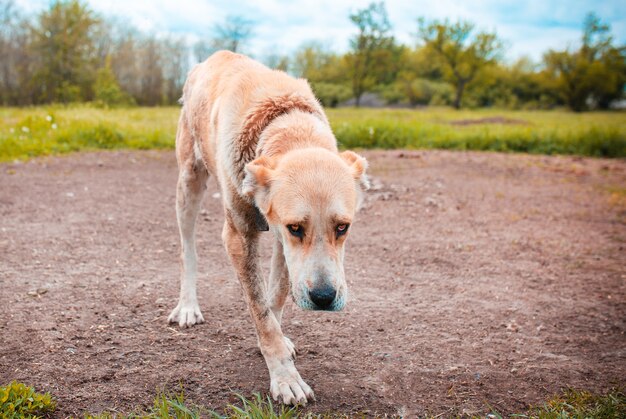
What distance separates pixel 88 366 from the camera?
346cm

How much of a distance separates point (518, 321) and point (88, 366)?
3330 mm

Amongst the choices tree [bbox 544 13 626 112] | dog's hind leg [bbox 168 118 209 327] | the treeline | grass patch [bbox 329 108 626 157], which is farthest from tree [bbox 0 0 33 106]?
tree [bbox 544 13 626 112]

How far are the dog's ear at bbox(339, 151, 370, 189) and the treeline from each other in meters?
1.69

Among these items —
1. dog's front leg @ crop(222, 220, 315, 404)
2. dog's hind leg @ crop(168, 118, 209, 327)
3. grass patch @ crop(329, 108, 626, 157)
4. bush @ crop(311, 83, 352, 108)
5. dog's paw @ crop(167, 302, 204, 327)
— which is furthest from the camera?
bush @ crop(311, 83, 352, 108)

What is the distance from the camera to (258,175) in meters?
2.94

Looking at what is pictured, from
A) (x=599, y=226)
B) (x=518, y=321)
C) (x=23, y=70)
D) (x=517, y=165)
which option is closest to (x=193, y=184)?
(x=518, y=321)

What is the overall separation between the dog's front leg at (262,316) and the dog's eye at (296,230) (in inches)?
26.8

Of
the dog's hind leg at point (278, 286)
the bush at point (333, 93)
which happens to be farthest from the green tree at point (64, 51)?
the dog's hind leg at point (278, 286)

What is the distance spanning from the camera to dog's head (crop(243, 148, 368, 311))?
276cm

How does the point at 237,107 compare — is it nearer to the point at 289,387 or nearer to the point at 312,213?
the point at 312,213

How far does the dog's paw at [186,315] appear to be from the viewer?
418 cm

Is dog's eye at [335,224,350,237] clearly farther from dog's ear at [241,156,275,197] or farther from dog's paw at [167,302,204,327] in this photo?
dog's paw at [167,302,204,327]

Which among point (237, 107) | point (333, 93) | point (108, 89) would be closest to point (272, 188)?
point (237, 107)

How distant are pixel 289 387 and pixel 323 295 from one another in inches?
33.1
